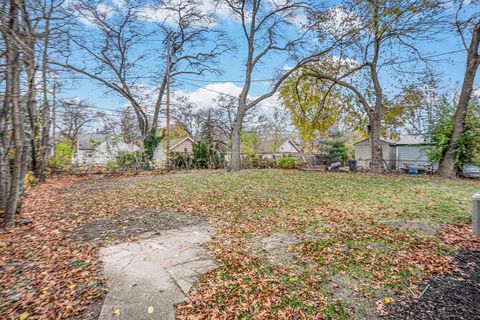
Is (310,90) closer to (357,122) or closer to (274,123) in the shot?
(357,122)

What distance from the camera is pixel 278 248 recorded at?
10.5ft

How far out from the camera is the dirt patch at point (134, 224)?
11.8ft

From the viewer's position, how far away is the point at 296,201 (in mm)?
5926

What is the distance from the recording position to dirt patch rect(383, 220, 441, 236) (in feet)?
12.3

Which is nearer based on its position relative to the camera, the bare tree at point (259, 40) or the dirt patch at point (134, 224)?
the dirt patch at point (134, 224)

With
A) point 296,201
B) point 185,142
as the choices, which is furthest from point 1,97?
point 185,142

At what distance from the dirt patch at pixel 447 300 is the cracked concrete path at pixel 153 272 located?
1834 millimetres

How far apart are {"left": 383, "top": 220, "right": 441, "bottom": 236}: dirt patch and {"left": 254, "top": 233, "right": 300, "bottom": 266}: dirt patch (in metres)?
1.88

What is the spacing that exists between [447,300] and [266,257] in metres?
1.72

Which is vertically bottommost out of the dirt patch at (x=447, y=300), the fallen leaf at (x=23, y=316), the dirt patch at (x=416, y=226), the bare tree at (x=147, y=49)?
the dirt patch at (x=447, y=300)

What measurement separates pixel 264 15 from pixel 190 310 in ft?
47.0

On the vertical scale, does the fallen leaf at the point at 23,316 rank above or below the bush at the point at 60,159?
below

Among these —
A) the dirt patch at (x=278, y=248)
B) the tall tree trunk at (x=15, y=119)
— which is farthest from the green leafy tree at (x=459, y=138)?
the tall tree trunk at (x=15, y=119)

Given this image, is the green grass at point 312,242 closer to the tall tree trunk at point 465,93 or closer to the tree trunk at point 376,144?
the tall tree trunk at point 465,93
